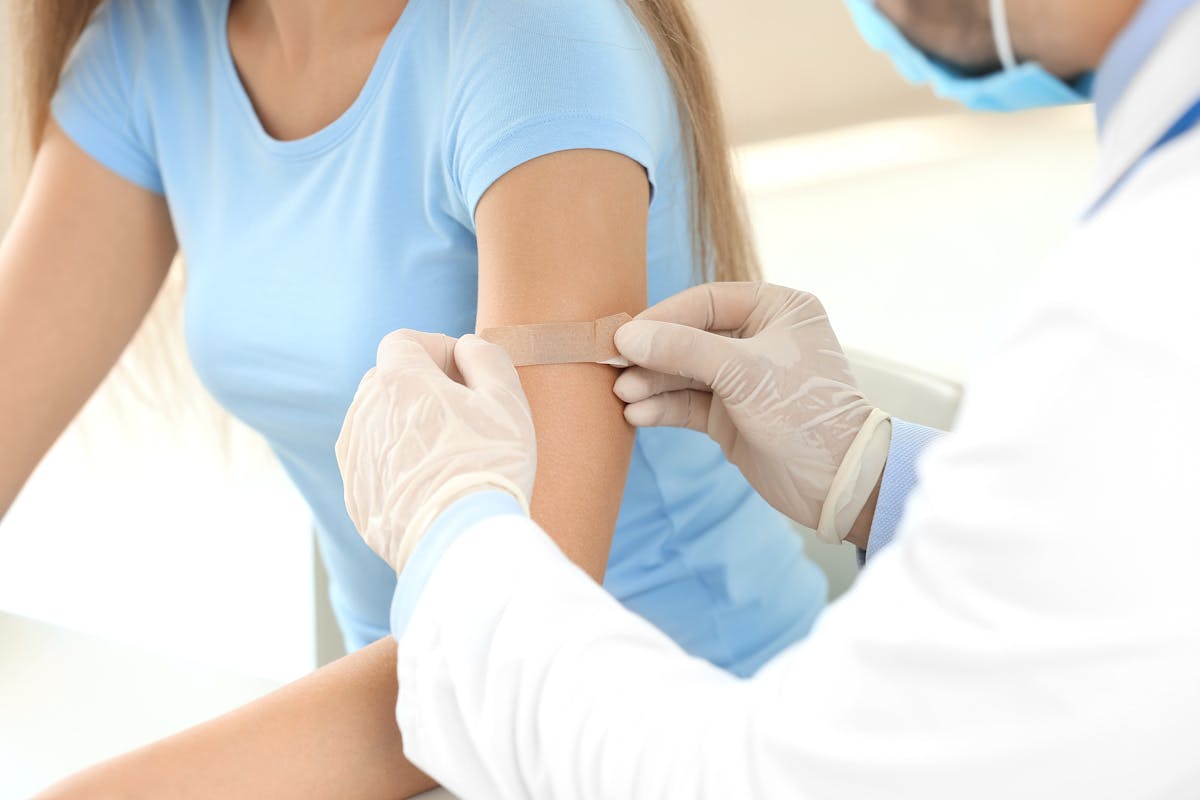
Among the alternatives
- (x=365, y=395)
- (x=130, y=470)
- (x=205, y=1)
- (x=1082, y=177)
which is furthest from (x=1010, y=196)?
(x=365, y=395)

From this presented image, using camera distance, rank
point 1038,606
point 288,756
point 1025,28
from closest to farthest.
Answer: point 1038,606, point 1025,28, point 288,756

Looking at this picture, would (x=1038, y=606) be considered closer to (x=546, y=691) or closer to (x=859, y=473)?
(x=546, y=691)

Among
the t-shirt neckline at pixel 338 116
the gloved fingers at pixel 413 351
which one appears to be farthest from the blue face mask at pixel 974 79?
the t-shirt neckline at pixel 338 116

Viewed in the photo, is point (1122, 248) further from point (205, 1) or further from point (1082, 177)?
point (1082, 177)

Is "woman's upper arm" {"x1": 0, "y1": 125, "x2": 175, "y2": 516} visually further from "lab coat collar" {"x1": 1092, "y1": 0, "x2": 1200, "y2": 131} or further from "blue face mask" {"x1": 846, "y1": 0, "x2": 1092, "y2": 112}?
"lab coat collar" {"x1": 1092, "y1": 0, "x2": 1200, "y2": 131}

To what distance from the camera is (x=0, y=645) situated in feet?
4.70

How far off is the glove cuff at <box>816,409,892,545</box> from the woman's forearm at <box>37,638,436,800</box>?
40cm

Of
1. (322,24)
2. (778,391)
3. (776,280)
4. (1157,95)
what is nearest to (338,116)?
(322,24)

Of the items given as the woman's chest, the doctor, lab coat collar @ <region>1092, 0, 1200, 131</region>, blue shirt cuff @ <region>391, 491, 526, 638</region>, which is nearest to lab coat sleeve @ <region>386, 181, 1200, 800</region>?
the doctor

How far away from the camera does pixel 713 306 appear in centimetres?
110

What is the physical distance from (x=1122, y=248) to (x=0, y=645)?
1346mm

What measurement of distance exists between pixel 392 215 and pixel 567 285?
238mm

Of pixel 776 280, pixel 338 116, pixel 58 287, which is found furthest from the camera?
pixel 776 280

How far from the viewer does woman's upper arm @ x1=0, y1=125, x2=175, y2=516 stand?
53.7 inches
